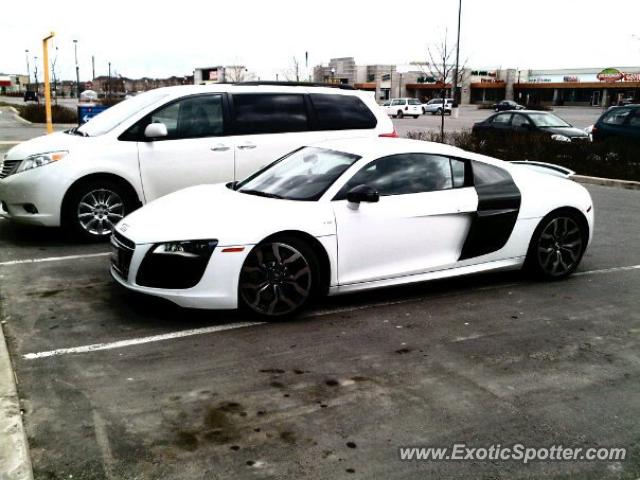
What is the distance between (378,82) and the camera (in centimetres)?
10756

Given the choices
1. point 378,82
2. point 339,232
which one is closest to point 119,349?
point 339,232

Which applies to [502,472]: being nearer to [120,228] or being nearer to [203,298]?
[203,298]

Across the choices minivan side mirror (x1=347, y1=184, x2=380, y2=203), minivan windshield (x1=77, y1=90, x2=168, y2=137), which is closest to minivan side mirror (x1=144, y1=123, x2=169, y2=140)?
minivan windshield (x1=77, y1=90, x2=168, y2=137)

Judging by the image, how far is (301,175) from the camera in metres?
6.01

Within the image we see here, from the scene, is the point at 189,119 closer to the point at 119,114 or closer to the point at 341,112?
the point at 119,114

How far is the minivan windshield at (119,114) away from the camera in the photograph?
816 centimetres

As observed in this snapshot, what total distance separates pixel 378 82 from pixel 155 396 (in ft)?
352

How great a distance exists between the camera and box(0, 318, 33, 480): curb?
308 cm

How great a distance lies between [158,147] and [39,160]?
4.40ft

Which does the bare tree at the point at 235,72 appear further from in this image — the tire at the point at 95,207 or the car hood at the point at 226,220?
the car hood at the point at 226,220

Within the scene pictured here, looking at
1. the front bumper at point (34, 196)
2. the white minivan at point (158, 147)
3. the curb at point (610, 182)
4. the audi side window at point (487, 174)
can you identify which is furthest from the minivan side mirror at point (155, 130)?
the curb at point (610, 182)

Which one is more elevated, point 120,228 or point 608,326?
point 120,228

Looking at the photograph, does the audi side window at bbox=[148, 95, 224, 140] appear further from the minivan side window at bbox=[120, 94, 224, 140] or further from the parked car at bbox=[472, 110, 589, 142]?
the parked car at bbox=[472, 110, 589, 142]

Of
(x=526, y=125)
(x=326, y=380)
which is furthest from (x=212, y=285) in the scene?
(x=526, y=125)
